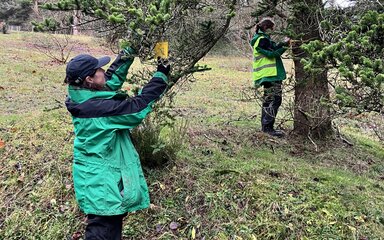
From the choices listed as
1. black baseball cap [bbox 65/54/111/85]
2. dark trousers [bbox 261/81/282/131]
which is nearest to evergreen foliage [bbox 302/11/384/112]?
black baseball cap [bbox 65/54/111/85]

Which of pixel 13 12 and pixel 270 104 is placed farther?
pixel 13 12

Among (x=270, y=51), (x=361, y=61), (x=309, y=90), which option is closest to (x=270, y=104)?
(x=309, y=90)

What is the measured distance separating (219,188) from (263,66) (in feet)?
8.57

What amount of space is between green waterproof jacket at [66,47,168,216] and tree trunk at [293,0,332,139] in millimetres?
2561

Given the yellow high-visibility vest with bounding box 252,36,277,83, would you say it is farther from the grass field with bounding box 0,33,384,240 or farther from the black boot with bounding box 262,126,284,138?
the grass field with bounding box 0,33,384,240

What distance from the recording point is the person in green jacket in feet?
10.3

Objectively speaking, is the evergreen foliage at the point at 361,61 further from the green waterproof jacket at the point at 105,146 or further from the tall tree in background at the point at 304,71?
the green waterproof jacket at the point at 105,146

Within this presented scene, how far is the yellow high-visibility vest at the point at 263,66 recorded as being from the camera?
6336 mm

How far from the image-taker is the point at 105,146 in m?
3.19

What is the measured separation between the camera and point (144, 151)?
183 inches

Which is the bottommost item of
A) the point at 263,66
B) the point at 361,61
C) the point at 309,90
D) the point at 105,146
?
the point at 105,146

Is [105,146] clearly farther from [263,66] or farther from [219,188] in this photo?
[263,66]

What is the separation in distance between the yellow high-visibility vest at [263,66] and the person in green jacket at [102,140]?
10.9 feet

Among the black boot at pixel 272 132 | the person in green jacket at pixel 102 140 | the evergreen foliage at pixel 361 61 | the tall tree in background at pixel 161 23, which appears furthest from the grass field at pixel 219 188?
the evergreen foliage at pixel 361 61
